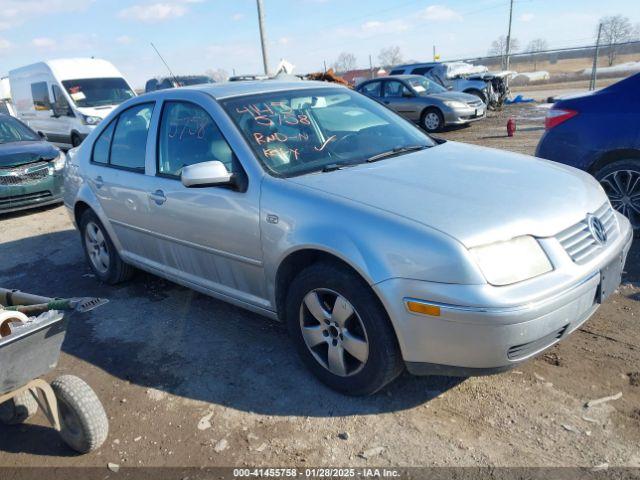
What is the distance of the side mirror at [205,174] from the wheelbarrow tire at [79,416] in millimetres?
1235

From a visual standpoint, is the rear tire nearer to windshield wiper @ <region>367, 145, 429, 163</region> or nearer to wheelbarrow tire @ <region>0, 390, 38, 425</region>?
wheelbarrow tire @ <region>0, 390, 38, 425</region>

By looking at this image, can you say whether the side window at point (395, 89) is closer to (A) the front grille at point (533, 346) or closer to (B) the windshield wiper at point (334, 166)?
(B) the windshield wiper at point (334, 166)

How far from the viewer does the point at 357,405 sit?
296cm

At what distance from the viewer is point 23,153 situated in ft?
27.8

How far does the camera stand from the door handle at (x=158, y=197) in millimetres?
3793

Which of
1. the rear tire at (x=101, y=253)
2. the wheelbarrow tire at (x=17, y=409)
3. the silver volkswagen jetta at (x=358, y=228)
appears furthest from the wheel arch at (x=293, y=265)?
the rear tire at (x=101, y=253)

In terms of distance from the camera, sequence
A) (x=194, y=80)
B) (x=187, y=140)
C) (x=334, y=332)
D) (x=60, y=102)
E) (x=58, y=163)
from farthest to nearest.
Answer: (x=194, y=80)
(x=60, y=102)
(x=58, y=163)
(x=187, y=140)
(x=334, y=332)

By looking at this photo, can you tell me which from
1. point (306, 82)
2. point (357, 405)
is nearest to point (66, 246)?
point (306, 82)

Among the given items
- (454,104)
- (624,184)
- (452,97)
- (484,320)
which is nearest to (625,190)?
(624,184)

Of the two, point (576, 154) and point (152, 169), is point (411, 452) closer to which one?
point (152, 169)

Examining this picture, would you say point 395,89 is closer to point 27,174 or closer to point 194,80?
point 194,80

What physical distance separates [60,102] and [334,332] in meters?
11.7

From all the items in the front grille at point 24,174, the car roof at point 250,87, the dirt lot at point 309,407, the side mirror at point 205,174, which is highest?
the car roof at point 250,87

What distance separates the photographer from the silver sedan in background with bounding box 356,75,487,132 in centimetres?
1400
